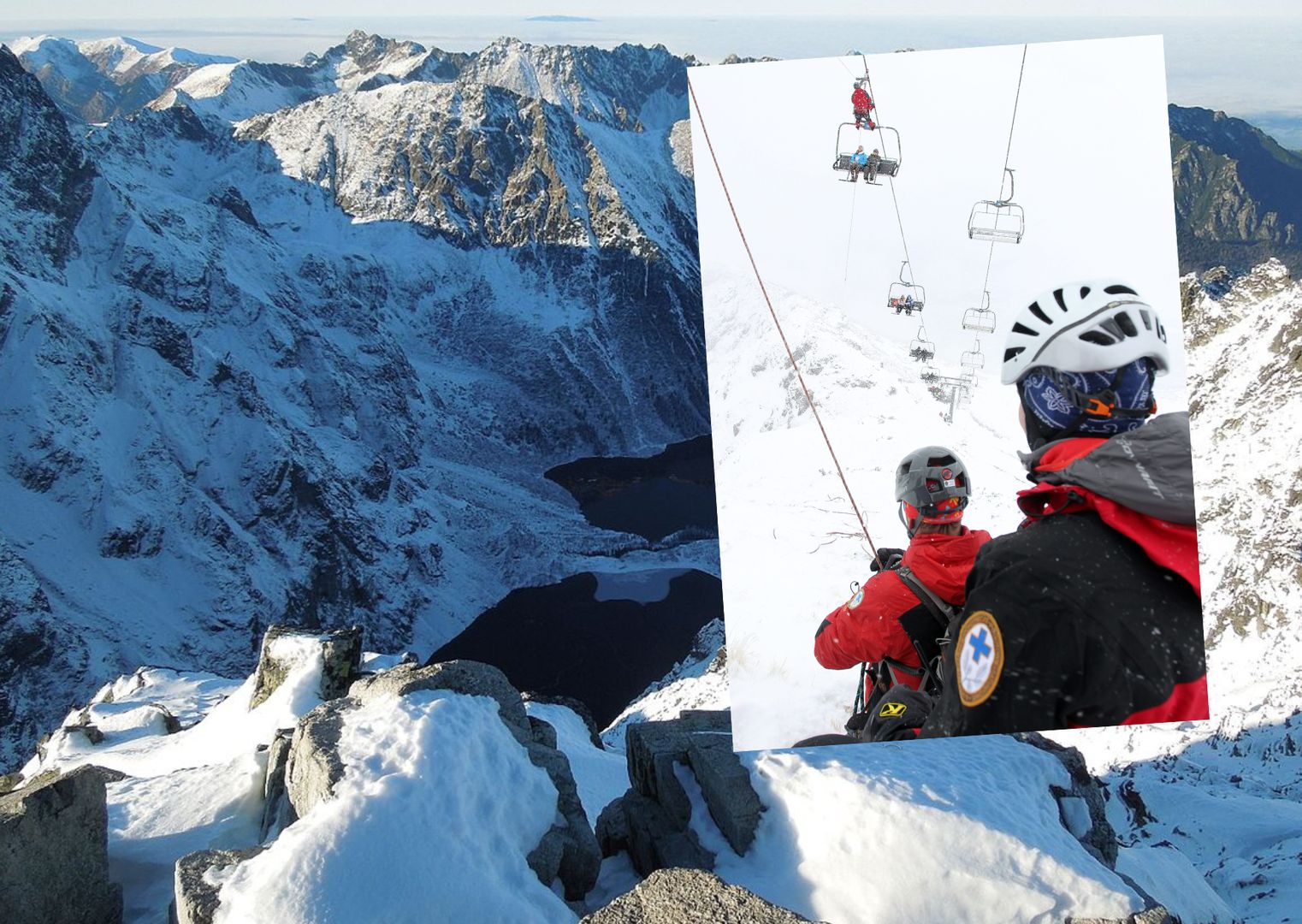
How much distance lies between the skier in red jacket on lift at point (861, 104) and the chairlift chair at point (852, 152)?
0.23 ft

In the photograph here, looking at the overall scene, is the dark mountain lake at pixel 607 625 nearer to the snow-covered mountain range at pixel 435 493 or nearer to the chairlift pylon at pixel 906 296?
the snow-covered mountain range at pixel 435 493

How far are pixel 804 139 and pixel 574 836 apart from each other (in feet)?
23.8

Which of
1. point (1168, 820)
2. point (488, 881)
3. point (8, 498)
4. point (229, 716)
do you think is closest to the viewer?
point (488, 881)

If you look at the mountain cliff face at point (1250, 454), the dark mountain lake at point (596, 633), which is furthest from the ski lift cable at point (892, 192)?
the dark mountain lake at point (596, 633)

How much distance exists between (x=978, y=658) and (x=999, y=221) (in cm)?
309

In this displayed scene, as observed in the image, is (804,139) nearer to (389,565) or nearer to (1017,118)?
(1017,118)

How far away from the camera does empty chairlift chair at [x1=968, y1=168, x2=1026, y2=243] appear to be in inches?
256

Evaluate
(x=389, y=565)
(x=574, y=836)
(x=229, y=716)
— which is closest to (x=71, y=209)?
(x=389, y=565)

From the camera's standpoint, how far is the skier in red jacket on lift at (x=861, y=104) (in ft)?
21.9

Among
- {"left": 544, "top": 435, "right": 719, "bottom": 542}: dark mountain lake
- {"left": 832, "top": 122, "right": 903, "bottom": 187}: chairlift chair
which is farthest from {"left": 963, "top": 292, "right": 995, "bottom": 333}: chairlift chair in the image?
{"left": 544, "top": 435, "right": 719, "bottom": 542}: dark mountain lake

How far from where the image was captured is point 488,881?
322 inches

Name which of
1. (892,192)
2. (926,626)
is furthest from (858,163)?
(926,626)

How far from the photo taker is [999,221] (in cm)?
652

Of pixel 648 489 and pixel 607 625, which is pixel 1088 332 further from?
pixel 648 489
